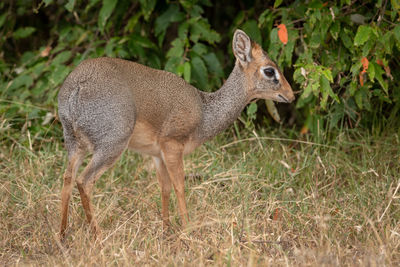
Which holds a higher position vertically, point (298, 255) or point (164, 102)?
point (164, 102)

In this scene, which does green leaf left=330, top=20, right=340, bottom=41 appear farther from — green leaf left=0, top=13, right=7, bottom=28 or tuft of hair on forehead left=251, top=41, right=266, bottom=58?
green leaf left=0, top=13, right=7, bottom=28

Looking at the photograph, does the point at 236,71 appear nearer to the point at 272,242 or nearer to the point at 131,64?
the point at 131,64

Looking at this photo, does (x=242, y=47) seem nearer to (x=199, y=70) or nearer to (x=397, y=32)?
(x=199, y=70)

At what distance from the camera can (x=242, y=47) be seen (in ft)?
16.1

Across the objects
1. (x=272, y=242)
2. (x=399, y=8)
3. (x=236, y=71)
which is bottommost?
(x=272, y=242)

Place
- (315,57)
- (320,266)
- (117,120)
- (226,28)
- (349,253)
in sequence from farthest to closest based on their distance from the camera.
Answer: (226,28) → (315,57) → (117,120) → (349,253) → (320,266)

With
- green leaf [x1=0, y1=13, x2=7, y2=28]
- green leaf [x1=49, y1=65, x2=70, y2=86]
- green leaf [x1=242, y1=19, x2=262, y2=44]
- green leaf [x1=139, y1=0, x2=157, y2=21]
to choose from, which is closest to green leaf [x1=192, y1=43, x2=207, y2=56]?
green leaf [x1=242, y1=19, x2=262, y2=44]

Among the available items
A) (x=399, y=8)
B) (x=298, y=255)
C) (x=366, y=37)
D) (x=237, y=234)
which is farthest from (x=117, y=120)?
(x=399, y=8)

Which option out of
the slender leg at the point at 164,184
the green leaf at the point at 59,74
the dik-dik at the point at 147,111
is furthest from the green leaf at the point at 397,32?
the green leaf at the point at 59,74

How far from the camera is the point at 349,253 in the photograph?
3760mm

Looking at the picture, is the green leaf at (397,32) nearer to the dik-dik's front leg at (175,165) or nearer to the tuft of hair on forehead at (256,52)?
the tuft of hair on forehead at (256,52)

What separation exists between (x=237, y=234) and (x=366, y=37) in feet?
5.32

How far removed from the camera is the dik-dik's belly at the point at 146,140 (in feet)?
14.6

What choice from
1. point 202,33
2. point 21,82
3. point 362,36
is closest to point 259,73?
Answer: point 362,36
